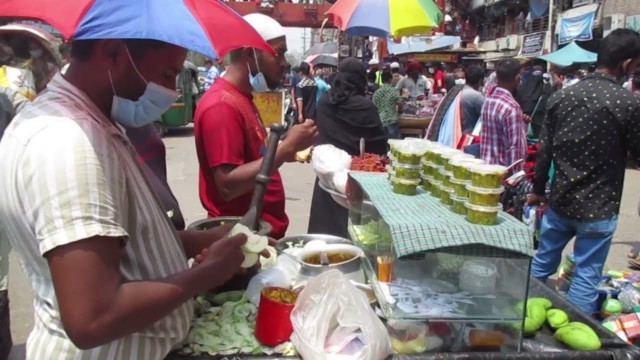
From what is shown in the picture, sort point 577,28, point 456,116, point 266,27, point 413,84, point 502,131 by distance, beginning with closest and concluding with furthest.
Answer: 1. point 266,27
2. point 502,131
3. point 456,116
4. point 413,84
5. point 577,28

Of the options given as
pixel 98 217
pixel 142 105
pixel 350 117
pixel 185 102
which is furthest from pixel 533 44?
pixel 98 217

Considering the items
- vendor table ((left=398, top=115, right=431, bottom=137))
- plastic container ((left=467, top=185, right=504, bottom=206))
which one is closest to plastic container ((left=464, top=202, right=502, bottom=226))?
plastic container ((left=467, top=185, right=504, bottom=206))

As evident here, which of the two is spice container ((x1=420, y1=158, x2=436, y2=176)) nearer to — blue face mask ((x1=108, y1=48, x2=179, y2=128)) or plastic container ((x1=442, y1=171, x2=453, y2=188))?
plastic container ((x1=442, y1=171, x2=453, y2=188))

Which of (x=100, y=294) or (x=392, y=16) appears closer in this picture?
(x=100, y=294)

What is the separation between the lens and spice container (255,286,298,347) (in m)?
1.77

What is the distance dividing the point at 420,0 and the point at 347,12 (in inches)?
29.2

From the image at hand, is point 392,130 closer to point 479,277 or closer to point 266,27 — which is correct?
point 266,27

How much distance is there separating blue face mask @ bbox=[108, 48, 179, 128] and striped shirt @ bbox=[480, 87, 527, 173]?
4.35 meters

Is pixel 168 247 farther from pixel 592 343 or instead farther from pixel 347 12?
pixel 347 12

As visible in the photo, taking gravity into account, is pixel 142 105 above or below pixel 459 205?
above

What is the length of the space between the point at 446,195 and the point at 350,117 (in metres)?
2.85

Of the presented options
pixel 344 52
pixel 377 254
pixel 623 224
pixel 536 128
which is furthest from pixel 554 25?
pixel 377 254

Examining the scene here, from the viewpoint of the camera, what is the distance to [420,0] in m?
5.49

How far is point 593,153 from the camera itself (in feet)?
12.0
